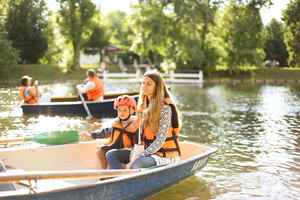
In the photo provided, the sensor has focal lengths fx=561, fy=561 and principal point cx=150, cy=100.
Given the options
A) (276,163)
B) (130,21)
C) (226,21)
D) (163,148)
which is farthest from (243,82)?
(163,148)

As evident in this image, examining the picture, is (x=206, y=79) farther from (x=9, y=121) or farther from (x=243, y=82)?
(x=9, y=121)

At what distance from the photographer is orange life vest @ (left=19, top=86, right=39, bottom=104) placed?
19.1 m

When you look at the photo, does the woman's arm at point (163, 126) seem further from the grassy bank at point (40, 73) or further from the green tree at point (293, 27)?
the green tree at point (293, 27)

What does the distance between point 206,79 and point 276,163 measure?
36.8 m

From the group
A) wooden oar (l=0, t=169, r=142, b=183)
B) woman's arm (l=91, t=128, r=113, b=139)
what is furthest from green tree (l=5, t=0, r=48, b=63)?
wooden oar (l=0, t=169, r=142, b=183)

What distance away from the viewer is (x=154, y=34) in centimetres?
4738

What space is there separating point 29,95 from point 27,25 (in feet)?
108

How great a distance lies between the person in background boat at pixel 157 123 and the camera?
7.34 m

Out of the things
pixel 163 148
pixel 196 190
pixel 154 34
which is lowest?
pixel 196 190

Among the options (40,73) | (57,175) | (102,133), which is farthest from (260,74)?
(57,175)

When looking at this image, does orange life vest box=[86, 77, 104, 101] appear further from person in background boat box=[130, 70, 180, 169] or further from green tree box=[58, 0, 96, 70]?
green tree box=[58, 0, 96, 70]

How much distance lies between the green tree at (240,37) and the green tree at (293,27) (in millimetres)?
3227

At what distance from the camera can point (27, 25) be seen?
166ft

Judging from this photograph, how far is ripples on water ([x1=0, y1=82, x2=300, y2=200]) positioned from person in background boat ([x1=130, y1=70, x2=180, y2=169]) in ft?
3.32
